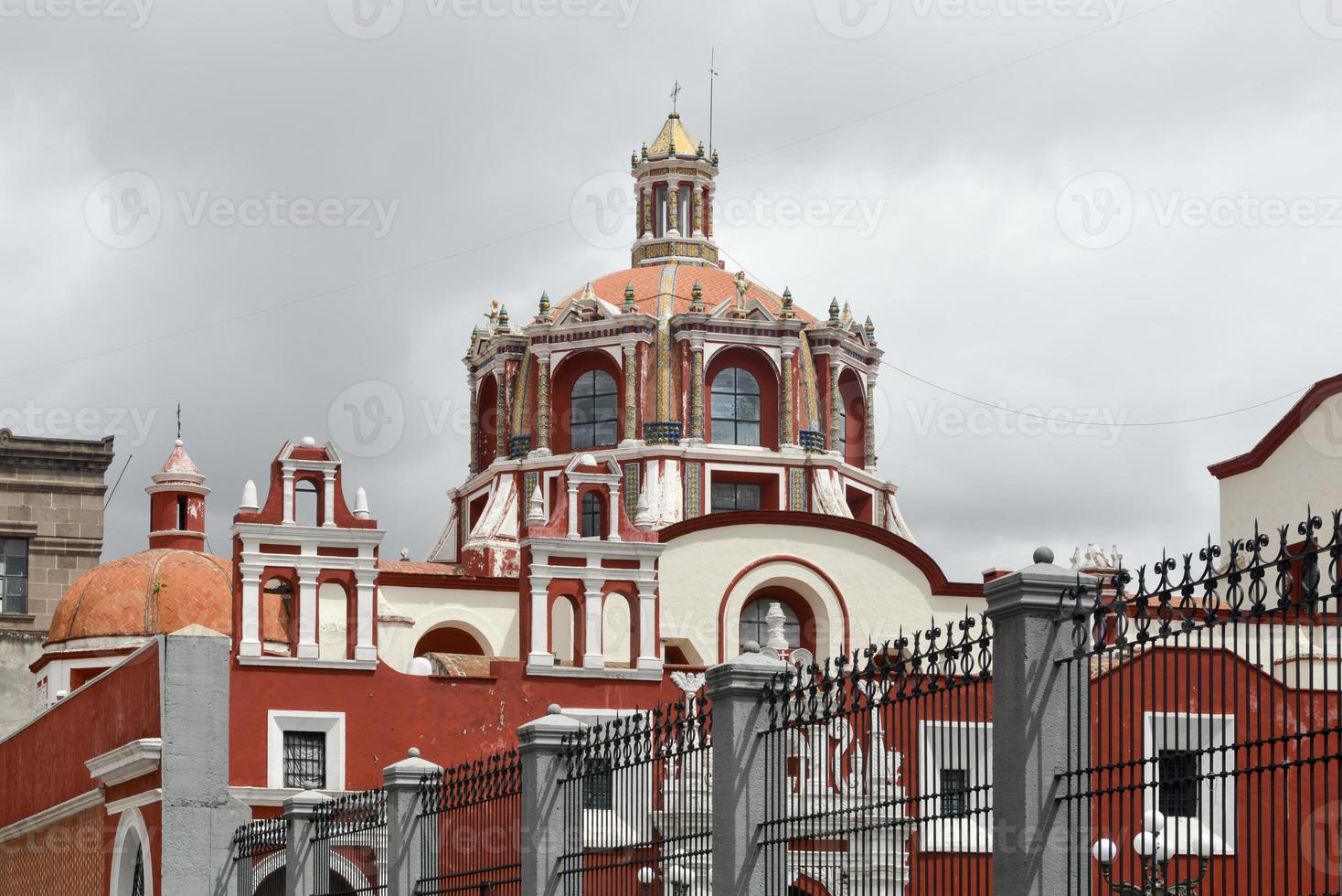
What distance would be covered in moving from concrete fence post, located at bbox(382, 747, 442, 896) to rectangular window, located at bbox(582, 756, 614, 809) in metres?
1.99

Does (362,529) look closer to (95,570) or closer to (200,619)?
(200,619)

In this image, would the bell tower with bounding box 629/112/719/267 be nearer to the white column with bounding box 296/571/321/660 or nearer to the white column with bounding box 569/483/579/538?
the white column with bounding box 569/483/579/538

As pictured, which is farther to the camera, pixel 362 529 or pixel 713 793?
pixel 362 529

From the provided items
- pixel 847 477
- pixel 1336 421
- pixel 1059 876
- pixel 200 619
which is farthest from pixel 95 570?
pixel 1059 876

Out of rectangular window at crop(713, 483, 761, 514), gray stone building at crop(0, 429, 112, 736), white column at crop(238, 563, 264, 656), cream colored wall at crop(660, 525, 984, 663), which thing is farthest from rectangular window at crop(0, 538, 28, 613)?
white column at crop(238, 563, 264, 656)

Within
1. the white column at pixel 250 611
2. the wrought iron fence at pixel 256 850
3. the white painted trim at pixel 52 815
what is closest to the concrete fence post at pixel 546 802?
the wrought iron fence at pixel 256 850

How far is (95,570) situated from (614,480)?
9.59 m

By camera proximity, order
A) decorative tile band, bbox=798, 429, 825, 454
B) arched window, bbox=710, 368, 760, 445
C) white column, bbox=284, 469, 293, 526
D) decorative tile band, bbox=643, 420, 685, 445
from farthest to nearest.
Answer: arched window, bbox=710, 368, 760, 445
decorative tile band, bbox=798, 429, 825, 454
decorative tile band, bbox=643, 420, 685, 445
white column, bbox=284, 469, 293, 526

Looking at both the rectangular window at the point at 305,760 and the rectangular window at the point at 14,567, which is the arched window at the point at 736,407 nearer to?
the rectangular window at the point at 14,567

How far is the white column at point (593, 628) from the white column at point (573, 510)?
0.92 m

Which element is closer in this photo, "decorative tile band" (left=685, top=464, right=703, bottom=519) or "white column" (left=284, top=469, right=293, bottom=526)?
"white column" (left=284, top=469, right=293, bottom=526)

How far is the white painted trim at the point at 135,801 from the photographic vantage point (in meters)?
22.2

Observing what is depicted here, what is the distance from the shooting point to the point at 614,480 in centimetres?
3147

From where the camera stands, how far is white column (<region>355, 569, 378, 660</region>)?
89.1 feet
